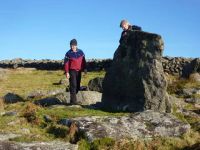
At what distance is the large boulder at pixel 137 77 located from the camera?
19.0 m

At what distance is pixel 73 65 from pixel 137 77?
144 inches

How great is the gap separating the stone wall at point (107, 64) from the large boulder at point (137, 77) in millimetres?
13809

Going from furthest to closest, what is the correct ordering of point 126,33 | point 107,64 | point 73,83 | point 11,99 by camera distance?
point 107,64 → point 11,99 → point 73,83 → point 126,33

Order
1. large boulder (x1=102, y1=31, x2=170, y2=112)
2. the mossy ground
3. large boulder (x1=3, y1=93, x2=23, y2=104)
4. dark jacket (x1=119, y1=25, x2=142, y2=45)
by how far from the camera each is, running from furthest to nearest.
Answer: large boulder (x1=3, y1=93, x2=23, y2=104), dark jacket (x1=119, y1=25, x2=142, y2=45), large boulder (x1=102, y1=31, x2=170, y2=112), the mossy ground

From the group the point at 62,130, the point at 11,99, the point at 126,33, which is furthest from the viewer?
the point at 11,99

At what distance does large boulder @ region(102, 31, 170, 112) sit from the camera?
1895 cm

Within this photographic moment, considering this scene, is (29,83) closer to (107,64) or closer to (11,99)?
(11,99)

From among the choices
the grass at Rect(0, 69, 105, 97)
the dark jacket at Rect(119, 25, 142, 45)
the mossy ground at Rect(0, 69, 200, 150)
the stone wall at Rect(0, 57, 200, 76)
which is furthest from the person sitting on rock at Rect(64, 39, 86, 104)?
the stone wall at Rect(0, 57, 200, 76)

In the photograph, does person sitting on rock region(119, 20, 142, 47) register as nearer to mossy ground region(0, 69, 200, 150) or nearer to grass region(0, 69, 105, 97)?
mossy ground region(0, 69, 200, 150)

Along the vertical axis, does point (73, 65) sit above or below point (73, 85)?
above

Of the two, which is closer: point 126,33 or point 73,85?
point 126,33

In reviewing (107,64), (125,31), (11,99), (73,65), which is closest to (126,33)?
(125,31)

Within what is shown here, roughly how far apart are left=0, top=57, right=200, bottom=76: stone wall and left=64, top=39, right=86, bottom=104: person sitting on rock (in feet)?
43.9

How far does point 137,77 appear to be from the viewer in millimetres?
19406
